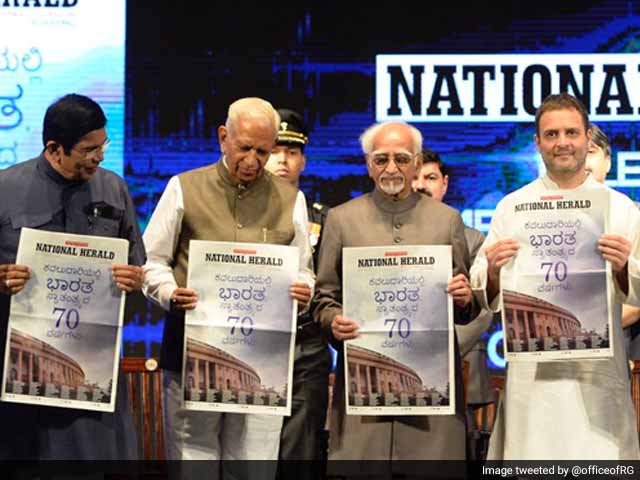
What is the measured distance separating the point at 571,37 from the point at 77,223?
12.0 feet

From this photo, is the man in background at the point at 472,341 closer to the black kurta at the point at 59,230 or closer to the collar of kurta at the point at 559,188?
the collar of kurta at the point at 559,188

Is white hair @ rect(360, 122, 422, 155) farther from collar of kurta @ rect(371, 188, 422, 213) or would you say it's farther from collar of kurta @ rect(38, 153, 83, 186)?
collar of kurta @ rect(38, 153, 83, 186)

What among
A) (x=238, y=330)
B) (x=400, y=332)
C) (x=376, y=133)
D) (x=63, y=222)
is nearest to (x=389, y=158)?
(x=376, y=133)

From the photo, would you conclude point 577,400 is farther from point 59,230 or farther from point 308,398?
point 59,230

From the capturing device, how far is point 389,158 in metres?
4.24

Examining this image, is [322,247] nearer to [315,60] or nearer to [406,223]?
[406,223]

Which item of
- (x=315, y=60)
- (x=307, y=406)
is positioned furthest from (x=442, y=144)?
(x=307, y=406)

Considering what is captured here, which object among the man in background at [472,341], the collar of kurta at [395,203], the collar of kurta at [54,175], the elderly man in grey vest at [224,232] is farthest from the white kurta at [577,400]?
the collar of kurta at [54,175]

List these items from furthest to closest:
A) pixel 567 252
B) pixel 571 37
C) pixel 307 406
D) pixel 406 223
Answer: pixel 571 37, pixel 307 406, pixel 406 223, pixel 567 252

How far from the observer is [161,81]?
6.83 metres

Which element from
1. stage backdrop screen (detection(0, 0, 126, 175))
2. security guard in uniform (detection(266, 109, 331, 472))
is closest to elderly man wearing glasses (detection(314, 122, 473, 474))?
security guard in uniform (detection(266, 109, 331, 472))
